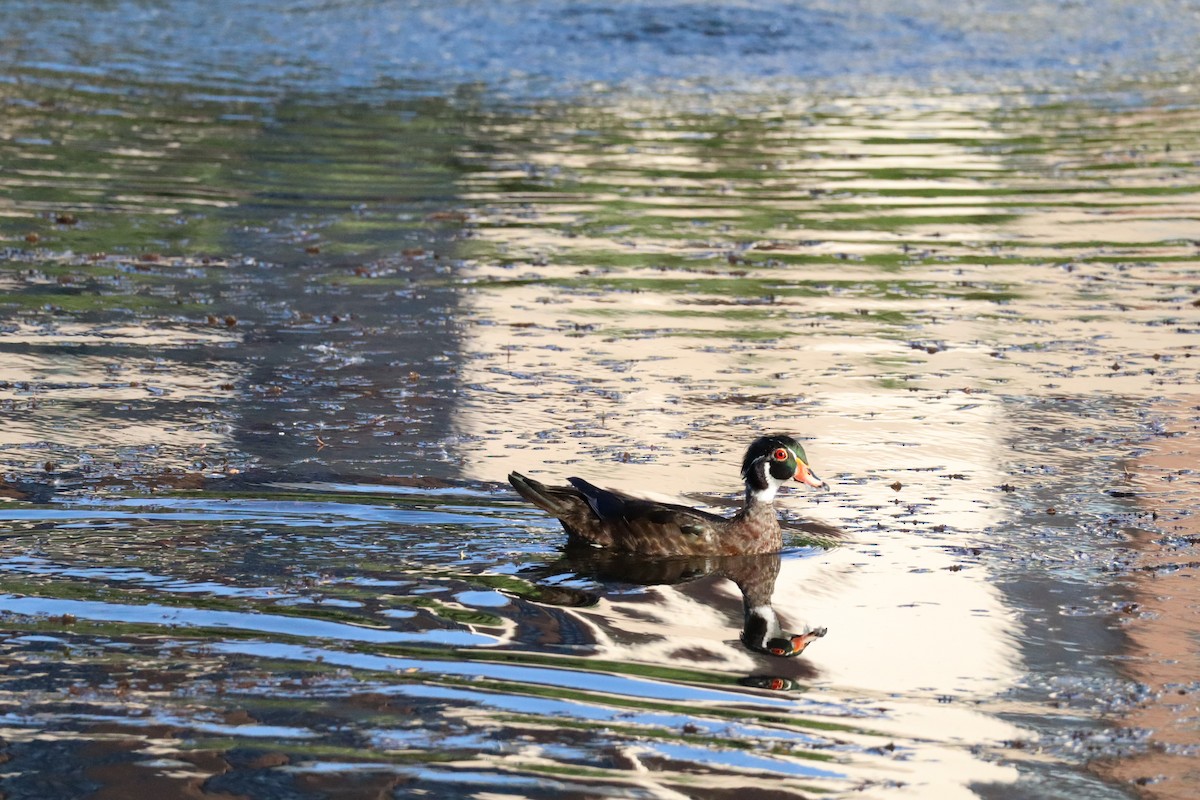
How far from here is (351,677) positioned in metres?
7.26

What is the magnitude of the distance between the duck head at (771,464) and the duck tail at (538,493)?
0.95 meters

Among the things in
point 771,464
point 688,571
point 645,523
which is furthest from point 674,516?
point 771,464

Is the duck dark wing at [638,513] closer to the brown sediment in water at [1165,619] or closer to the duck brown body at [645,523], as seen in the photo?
the duck brown body at [645,523]

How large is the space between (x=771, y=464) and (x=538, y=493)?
1.15m

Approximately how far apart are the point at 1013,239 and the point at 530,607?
1031 centimetres

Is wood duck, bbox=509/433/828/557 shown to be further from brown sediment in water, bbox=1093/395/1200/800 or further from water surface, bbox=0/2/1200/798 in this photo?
brown sediment in water, bbox=1093/395/1200/800

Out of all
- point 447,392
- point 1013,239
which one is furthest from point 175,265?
point 1013,239

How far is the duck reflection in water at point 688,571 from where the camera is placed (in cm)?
854

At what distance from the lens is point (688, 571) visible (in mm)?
9227

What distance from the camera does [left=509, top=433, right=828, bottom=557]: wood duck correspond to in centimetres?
912

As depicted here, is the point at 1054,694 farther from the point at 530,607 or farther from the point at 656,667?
the point at 530,607

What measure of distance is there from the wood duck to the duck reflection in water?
4 cm

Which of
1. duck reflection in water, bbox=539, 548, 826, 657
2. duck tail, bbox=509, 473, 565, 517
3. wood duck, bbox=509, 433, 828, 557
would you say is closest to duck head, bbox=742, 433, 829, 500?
wood duck, bbox=509, 433, 828, 557

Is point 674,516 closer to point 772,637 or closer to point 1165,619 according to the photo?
point 772,637
